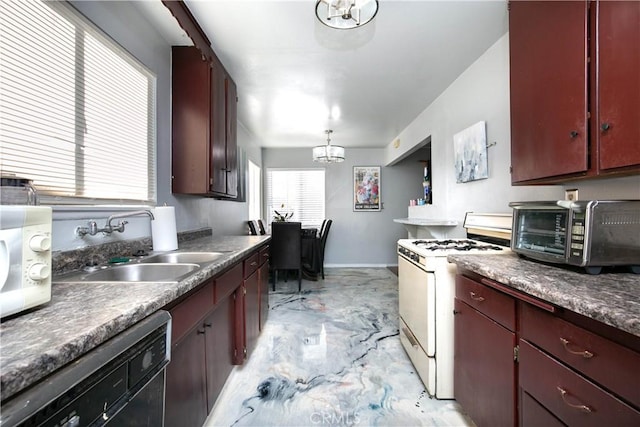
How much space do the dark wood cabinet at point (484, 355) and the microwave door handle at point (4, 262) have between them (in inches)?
60.4

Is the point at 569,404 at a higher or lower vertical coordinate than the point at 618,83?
lower

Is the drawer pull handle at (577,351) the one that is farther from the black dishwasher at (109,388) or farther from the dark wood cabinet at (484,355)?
the black dishwasher at (109,388)

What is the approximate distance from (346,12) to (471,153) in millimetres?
1560

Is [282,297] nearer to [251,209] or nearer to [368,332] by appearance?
[368,332]

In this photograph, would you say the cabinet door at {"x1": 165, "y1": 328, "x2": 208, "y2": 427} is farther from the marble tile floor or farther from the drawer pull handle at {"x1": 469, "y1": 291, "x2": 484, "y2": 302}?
the drawer pull handle at {"x1": 469, "y1": 291, "x2": 484, "y2": 302}

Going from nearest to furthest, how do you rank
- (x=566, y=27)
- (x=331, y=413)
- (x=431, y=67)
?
(x=566, y=27)
(x=331, y=413)
(x=431, y=67)

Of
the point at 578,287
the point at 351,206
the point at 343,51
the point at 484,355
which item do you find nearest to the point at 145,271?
the point at 484,355

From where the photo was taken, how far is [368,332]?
100 inches

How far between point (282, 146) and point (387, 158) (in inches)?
83.2

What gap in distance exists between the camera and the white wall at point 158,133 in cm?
129

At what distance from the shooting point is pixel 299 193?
559 centimetres

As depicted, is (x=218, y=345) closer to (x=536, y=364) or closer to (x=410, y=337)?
(x=410, y=337)

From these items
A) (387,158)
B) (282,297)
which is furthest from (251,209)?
(387,158)

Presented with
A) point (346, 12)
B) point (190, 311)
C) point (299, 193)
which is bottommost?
point (190, 311)
